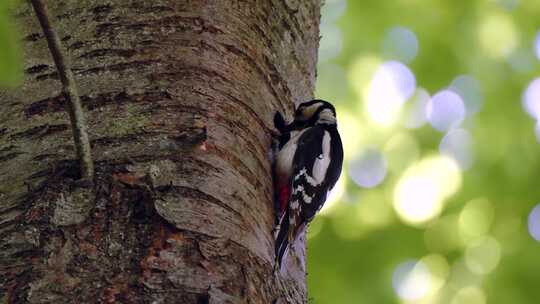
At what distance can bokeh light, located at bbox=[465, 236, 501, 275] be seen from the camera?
421cm

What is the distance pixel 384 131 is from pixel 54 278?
368 cm

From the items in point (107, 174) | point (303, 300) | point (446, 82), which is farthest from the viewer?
point (446, 82)

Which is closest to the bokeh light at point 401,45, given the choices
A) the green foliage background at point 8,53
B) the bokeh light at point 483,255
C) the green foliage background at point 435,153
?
the green foliage background at point 435,153

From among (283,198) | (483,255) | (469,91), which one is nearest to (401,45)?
(469,91)

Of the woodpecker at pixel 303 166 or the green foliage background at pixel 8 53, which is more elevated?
the woodpecker at pixel 303 166

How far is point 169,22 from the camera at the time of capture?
84.6 inches

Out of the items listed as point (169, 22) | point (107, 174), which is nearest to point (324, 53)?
point (169, 22)

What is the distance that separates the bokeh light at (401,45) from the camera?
485 cm

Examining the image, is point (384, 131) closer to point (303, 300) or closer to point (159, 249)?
point (303, 300)

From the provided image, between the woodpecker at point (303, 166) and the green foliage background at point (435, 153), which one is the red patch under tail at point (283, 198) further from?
the green foliage background at point (435, 153)

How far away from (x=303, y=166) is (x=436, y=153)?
7.07ft

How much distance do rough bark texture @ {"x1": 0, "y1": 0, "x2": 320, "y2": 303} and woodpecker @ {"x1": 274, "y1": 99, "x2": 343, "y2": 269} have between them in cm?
9

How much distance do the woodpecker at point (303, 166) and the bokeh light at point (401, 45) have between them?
1.43 meters

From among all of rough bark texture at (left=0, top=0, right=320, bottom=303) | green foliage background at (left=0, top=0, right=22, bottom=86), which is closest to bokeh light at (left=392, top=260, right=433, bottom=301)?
rough bark texture at (left=0, top=0, right=320, bottom=303)
